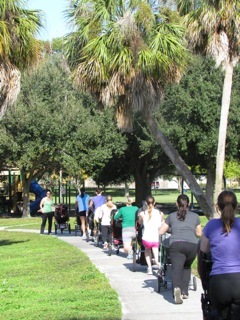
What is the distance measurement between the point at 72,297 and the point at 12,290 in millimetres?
1393

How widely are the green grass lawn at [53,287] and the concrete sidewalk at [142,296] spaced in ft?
0.70

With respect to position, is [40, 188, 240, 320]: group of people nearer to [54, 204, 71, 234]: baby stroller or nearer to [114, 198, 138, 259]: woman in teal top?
[114, 198, 138, 259]: woman in teal top

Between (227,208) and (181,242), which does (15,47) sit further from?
(227,208)

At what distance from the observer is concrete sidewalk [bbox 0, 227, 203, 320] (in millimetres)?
9062

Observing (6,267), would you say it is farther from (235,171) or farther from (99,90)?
(235,171)

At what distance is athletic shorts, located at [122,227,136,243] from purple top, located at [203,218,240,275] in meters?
8.84

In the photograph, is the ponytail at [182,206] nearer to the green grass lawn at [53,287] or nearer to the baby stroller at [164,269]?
the baby stroller at [164,269]

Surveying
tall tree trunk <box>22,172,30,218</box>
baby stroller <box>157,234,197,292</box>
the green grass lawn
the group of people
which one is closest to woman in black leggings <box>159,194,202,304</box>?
the group of people

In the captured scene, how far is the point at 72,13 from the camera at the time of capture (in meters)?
19.0

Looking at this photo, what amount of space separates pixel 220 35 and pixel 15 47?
587 cm

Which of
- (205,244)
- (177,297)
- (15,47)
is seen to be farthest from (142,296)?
(15,47)

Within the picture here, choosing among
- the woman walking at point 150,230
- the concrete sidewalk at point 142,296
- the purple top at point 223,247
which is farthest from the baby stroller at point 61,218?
the purple top at point 223,247

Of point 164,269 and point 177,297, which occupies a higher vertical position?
point 164,269

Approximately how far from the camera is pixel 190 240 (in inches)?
388
